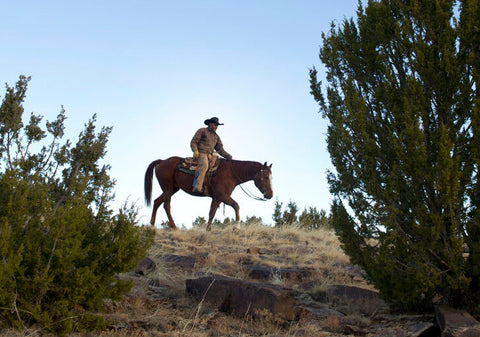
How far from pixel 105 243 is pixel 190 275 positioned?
2.81 meters

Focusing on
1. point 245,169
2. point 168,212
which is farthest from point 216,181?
point 168,212

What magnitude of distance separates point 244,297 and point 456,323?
259cm

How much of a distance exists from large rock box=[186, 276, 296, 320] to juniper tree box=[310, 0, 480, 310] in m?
1.34

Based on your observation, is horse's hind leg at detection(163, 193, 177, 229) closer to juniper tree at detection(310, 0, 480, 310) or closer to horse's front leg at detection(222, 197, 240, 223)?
horse's front leg at detection(222, 197, 240, 223)

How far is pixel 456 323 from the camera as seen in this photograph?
4863 millimetres

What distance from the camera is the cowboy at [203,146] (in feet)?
41.6

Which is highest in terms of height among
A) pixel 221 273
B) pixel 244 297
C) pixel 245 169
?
pixel 245 169

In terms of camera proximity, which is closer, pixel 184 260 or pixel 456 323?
pixel 456 323

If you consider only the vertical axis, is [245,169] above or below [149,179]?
above

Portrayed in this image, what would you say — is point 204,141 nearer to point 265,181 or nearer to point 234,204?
point 234,204

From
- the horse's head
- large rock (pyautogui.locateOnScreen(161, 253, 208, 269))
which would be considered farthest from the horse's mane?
large rock (pyautogui.locateOnScreen(161, 253, 208, 269))

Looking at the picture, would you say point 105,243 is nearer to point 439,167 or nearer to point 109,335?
point 109,335

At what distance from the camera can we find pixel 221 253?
9898 millimetres

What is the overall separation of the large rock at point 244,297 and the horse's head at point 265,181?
7.07 metres
